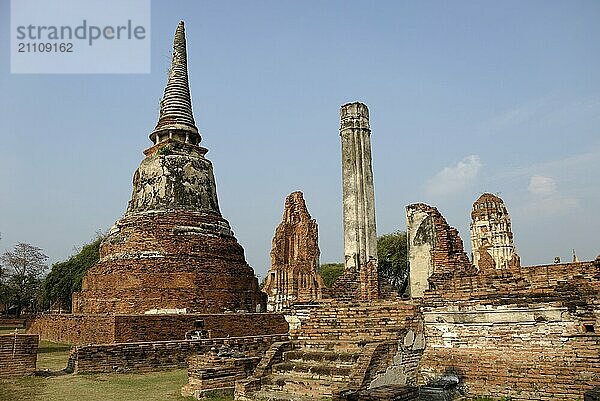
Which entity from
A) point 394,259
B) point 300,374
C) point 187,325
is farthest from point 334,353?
point 394,259

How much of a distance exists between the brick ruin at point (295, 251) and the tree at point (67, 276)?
1935 cm

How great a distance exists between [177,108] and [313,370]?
15.8m

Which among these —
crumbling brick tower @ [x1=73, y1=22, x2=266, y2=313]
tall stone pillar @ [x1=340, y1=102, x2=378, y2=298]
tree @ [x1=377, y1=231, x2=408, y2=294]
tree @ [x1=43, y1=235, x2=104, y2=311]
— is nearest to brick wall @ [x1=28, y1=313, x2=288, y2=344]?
crumbling brick tower @ [x1=73, y1=22, x2=266, y2=313]

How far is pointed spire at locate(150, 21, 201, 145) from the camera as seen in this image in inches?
832

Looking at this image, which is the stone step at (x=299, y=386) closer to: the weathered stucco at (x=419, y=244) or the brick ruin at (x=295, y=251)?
the weathered stucco at (x=419, y=244)

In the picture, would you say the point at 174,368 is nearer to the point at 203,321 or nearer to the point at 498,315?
the point at 203,321

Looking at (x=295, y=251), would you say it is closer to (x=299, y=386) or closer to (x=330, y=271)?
(x=299, y=386)

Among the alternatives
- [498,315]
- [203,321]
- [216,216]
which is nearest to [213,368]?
[498,315]

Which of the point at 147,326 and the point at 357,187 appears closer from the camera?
the point at 357,187

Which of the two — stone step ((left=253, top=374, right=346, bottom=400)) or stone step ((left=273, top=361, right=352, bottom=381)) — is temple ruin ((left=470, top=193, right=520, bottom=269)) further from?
stone step ((left=253, top=374, right=346, bottom=400))

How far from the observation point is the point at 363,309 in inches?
344

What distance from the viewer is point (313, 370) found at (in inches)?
317

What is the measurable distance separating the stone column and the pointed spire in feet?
28.5

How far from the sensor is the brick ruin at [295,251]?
25141 millimetres
